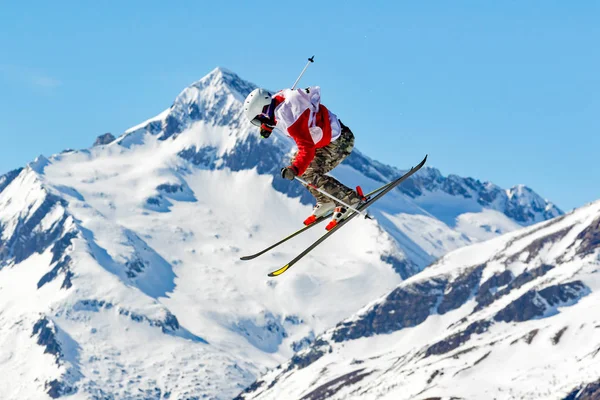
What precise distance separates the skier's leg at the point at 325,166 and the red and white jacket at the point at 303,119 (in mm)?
1053

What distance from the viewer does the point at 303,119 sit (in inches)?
947

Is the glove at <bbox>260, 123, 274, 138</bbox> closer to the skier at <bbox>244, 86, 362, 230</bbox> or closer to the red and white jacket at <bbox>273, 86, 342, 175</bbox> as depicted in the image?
the skier at <bbox>244, 86, 362, 230</bbox>

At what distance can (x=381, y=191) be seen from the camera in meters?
26.6

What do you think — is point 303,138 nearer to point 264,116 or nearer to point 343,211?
point 264,116

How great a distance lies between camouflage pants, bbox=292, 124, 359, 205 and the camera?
2562 centimetres

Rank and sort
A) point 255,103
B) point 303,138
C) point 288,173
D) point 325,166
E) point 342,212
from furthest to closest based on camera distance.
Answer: point 325,166 → point 342,212 → point 303,138 → point 255,103 → point 288,173

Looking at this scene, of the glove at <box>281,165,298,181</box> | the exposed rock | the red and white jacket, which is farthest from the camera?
the exposed rock

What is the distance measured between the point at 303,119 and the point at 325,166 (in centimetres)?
223

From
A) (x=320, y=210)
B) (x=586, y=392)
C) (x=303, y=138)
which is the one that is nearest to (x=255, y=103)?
(x=303, y=138)

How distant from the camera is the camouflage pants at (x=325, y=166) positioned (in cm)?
2562

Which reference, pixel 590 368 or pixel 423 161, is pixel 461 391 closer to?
pixel 590 368

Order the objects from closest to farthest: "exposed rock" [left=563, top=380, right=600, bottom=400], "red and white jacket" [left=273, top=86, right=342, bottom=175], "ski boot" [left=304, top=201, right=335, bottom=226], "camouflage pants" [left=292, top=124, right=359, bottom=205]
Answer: "red and white jacket" [left=273, top=86, right=342, bottom=175], "camouflage pants" [left=292, top=124, right=359, bottom=205], "ski boot" [left=304, top=201, right=335, bottom=226], "exposed rock" [left=563, top=380, right=600, bottom=400]

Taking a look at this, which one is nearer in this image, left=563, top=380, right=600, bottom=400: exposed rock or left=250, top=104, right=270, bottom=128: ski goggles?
left=250, top=104, right=270, bottom=128: ski goggles

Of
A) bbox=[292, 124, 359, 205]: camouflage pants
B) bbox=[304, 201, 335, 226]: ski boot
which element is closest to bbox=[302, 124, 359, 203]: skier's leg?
bbox=[292, 124, 359, 205]: camouflage pants
